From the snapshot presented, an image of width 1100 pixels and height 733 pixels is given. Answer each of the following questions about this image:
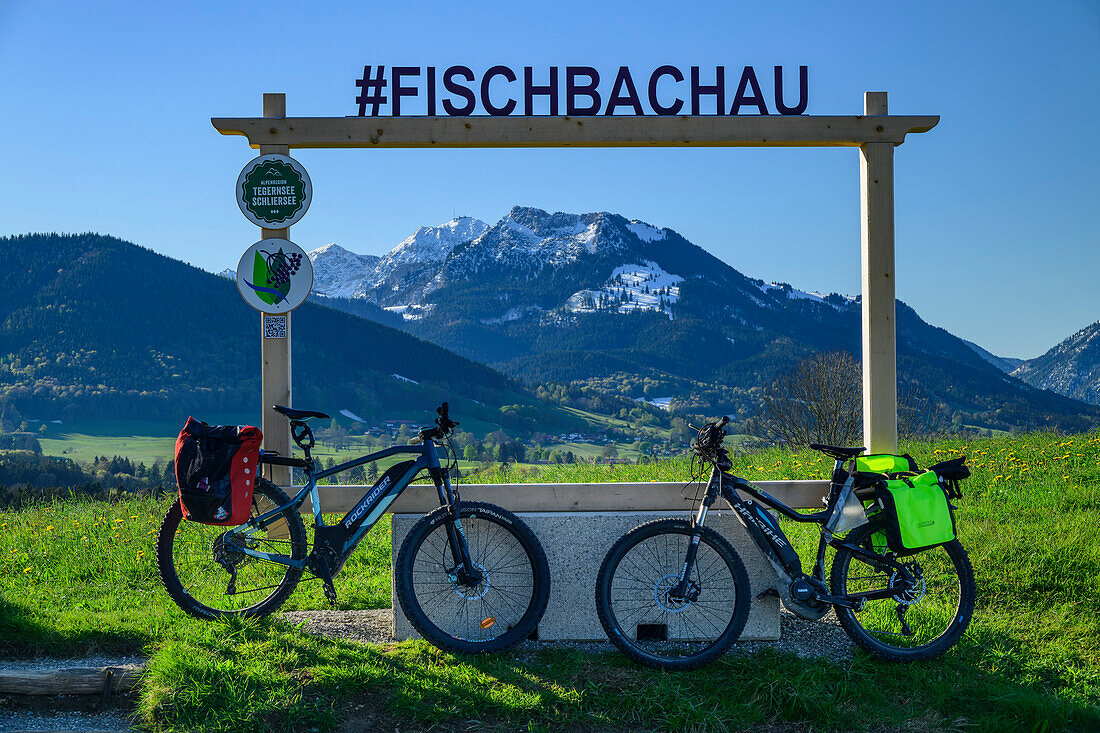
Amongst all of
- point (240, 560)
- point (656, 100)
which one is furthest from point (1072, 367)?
point (240, 560)

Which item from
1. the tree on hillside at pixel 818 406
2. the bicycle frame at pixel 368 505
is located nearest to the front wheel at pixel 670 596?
the bicycle frame at pixel 368 505

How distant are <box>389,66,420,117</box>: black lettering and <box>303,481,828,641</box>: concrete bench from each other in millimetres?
2501

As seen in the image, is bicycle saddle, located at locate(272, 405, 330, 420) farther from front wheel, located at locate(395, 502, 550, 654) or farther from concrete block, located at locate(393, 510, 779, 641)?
front wheel, located at locate(395, 502, 550, 654)

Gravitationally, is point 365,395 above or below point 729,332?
below

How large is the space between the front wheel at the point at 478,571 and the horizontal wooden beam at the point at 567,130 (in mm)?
2389

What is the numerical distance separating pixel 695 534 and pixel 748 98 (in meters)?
2.88

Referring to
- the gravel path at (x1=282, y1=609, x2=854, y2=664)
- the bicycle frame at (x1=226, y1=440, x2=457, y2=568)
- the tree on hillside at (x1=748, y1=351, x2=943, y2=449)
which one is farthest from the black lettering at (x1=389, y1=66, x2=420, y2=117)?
the tree on hillside at (x1=748, y1=351, x2=943, y2=449)

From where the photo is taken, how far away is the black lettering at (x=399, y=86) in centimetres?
500

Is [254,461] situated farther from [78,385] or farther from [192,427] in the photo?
[78,385]

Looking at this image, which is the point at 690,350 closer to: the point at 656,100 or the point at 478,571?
the point at 656,100

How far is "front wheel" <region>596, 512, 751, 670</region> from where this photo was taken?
4.07 metres

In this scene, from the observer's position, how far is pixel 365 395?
293ft

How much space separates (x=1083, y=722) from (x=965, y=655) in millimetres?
754

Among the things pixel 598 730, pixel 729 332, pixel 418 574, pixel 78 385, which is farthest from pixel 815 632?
pixel 729 332
